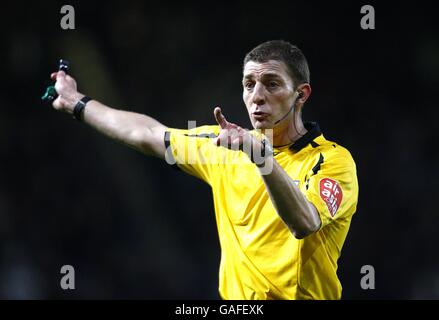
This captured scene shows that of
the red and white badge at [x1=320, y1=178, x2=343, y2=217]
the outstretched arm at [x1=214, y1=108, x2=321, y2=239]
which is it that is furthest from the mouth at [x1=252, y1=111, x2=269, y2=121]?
the outstretched arm at [x1=214, y1=108, x2=321, y2=239]

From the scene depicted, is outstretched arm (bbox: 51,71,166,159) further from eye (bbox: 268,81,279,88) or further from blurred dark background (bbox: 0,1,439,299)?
blurred dark background (bbox: 0,1,439,299)

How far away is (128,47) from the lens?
8828 millimetres

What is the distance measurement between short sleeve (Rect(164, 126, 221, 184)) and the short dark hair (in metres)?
0.45

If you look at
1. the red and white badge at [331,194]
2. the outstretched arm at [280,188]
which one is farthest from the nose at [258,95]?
the outstretched arm at [280,188]

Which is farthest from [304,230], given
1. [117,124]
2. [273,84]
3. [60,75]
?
[60,75]

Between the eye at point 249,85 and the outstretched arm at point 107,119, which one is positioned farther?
the eye at point 249,85

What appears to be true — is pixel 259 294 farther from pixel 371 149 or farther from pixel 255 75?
pixel 371 149

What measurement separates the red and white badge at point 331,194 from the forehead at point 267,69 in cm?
63

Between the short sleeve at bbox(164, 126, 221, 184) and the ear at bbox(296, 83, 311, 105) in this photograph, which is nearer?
the short sleeve at bbox(164, 126, 221, 184)

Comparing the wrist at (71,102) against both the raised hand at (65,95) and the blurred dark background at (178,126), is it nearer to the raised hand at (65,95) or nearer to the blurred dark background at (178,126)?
the raised hand at (65,95)

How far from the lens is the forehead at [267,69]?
364 cm

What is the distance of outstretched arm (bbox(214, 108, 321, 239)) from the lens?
2.88 m

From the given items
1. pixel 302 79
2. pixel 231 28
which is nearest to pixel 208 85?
pixel 231 28

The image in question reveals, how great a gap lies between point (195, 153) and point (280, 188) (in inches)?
36.9
